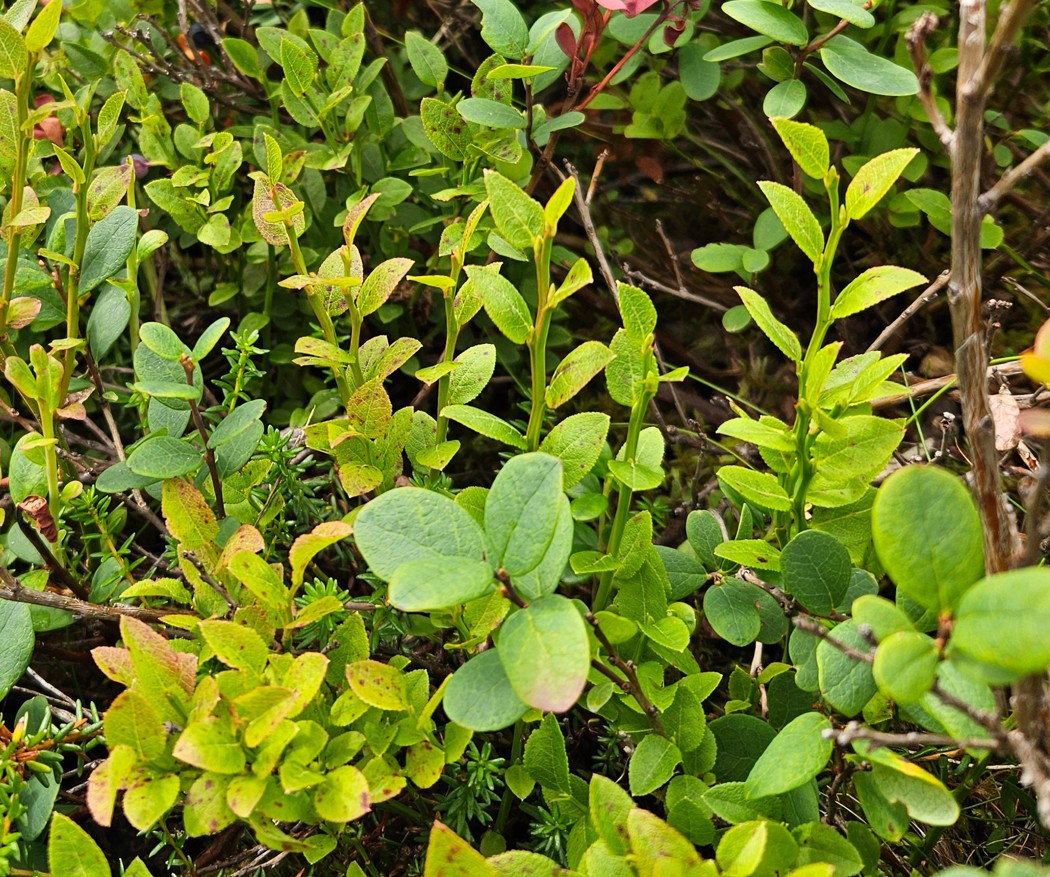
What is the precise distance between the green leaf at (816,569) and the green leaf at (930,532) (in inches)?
6.3

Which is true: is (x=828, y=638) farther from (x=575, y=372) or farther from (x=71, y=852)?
(x=71, y=852)

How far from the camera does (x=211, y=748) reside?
0.67m

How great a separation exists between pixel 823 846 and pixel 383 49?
4.23 ft

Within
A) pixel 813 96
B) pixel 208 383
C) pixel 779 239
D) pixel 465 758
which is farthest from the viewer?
pixel 813 96

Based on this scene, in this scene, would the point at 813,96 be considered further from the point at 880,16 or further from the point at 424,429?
the point at 424,429

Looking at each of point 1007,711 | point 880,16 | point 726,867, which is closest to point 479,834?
point 726,867

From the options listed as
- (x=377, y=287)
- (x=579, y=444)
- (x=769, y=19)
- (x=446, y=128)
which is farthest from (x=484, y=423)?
(x=769, y=19)

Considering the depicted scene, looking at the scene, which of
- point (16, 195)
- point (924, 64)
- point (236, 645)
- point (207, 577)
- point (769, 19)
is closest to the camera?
point (924, 64)

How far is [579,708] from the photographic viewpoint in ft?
3.22

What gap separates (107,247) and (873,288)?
28.4 inches

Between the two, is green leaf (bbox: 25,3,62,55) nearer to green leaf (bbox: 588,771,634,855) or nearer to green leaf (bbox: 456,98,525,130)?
green leaf (bbox: 456,98,525,130)

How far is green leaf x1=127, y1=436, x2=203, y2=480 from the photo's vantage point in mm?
856

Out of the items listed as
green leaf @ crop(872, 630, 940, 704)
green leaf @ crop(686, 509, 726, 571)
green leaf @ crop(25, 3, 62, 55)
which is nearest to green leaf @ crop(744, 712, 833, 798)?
green leaf @ crop(872, 630, 940, 704)

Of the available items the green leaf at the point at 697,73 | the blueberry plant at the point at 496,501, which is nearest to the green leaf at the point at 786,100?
the blueberry plant at the point at 496,501
